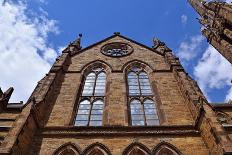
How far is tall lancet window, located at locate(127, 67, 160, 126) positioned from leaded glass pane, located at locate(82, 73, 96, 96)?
6.46 feet

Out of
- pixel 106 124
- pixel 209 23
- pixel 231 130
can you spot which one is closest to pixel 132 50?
pixel 106 124

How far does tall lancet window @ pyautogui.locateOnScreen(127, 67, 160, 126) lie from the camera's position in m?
13.3

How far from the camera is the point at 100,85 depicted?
16.4 meters

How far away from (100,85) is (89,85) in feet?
1.97

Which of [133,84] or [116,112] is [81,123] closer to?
[116,112]

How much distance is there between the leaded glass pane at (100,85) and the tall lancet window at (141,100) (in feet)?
4.50

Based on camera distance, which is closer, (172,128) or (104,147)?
(104,147)

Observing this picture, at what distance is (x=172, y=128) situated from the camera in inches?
477

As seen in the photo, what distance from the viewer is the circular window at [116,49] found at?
19922 millimetres

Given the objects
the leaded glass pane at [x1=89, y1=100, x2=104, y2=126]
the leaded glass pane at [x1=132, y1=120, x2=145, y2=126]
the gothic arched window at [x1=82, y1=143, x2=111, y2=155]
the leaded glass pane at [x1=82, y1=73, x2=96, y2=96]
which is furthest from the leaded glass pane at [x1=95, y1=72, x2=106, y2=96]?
the gothic arched window at [x1=82, y1=143, x2=111, y2=155]

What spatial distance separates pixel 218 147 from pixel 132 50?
11.3m

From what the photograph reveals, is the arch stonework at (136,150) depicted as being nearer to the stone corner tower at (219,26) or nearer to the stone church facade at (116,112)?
the stone church facade at (116,112)

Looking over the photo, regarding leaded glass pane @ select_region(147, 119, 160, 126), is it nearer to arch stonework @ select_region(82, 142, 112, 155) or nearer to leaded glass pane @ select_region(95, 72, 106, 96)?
arch stonework @ select_region(82, 142, 112, 155)

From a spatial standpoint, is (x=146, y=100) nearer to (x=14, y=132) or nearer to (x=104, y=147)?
(x=104, y=147)
